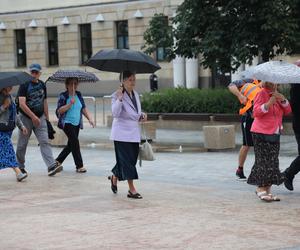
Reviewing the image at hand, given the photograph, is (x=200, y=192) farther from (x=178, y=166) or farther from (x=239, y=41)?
(x=239, y=41)

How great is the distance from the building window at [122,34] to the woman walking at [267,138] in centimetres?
3163

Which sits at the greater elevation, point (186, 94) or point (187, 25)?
point (187, 25)

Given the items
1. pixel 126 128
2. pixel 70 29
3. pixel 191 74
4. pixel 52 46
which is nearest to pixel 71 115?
pixel 126 128

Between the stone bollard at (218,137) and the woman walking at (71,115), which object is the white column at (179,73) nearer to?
the stone bollard at (218,137)

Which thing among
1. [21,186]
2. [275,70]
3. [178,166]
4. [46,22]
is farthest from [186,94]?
[46,22]

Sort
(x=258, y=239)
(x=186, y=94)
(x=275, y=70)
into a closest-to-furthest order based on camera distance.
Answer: (x=258, y=239), (x=275, y=70), (x=186, y=94)

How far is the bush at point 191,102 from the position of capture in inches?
810

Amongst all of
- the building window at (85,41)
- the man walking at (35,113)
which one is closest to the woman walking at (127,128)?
the man walking at (35,113)

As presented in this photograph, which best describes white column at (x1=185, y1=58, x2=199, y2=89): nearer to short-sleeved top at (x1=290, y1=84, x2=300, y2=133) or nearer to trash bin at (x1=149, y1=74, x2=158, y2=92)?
trash bin at (x1=149, y1=74, x2=158, y2=92)

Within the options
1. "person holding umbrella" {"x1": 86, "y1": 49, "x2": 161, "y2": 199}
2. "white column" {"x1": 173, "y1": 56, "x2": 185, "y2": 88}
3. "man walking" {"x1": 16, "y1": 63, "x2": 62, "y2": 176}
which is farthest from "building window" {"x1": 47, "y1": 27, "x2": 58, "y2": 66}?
"person holding umbrella" {"x1": 86, "y1": 49, "x2": 161, "y2": 199}

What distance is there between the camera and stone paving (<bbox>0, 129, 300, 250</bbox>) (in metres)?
7.52

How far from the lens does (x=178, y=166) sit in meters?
13.8

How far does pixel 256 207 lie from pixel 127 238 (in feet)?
7.64

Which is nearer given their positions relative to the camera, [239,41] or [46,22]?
[239,41]
